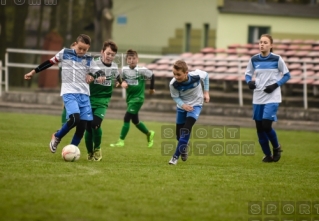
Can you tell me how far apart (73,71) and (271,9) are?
78.3 feet

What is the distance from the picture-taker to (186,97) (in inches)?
451

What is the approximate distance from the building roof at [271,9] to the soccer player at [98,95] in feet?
73.6

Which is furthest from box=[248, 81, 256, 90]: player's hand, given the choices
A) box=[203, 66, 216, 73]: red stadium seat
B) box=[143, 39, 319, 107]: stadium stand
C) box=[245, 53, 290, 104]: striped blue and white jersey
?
box=[203, 66, 216, 73]: red stadium seat

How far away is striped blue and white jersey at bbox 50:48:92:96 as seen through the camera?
35.9 ft

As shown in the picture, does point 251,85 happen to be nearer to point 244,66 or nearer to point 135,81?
point 135,81

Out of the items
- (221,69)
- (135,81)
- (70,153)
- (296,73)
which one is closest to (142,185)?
(70,153)

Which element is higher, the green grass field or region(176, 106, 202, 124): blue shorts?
region(176, 106, 202, 124): blue shorts

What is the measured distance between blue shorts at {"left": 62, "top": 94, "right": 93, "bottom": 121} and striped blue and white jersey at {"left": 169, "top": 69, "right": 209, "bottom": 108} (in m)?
1.28

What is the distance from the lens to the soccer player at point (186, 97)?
36.7ft

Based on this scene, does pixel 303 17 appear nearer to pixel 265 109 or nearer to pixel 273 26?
pixel 273 26

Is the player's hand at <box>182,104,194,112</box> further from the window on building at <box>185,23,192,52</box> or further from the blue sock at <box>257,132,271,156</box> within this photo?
the window on building at <box>185,23,192,52</box>

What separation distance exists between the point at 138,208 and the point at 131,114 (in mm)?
7485

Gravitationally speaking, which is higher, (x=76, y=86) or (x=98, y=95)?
(x=76, y=86)

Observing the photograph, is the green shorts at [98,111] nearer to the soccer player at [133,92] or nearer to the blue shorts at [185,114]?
the blue shorts at [185,114]
